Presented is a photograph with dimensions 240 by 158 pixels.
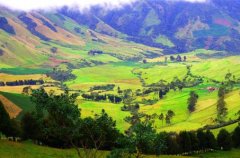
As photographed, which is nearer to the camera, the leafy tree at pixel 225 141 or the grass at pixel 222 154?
the grass at pixel 222 154

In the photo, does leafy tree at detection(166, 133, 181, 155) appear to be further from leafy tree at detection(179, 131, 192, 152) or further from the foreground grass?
the foreground grass

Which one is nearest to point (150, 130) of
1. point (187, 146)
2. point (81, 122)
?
point (81, 122)

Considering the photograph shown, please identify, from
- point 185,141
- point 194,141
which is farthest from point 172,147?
point 194,141

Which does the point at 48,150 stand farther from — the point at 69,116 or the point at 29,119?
the point at 69,116

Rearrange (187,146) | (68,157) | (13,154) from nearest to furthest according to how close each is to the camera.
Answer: (13,154)
(68,157)
(187,146)

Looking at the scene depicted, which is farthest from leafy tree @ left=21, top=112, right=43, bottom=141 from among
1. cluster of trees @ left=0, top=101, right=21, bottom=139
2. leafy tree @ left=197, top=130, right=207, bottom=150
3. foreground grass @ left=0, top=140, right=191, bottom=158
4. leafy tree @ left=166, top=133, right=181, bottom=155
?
leafy tree @ left=197, top=130, right=207, bottom=150

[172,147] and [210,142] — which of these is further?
[210,142]

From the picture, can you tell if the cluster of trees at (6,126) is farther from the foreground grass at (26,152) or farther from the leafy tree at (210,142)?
the leafy tree at (210,142)

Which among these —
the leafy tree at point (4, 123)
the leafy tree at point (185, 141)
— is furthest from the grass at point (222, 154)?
the leafy tree at point (4, 123)

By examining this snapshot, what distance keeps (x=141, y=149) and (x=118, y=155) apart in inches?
152

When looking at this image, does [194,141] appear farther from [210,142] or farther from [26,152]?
[26,152]

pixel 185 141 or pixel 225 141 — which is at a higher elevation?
pixel 185 141

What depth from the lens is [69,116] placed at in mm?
58500

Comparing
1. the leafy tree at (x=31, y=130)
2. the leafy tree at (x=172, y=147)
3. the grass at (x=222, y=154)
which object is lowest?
the grass at (x=222, y=154)
